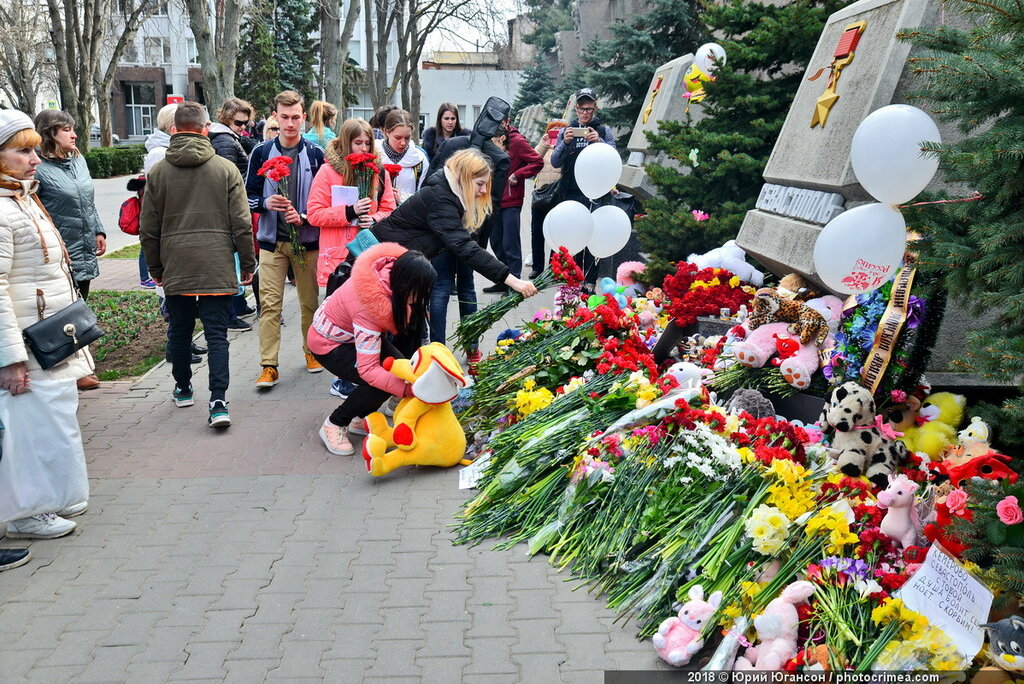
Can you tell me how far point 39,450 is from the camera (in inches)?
180

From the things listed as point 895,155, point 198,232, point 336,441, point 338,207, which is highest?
point 895,155

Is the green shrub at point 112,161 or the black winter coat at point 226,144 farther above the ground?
the black winter coat at point 226,144

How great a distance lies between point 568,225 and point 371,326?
7.51 feet

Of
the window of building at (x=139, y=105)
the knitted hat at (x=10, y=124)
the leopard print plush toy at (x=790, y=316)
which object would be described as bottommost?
the window of building at (x=139, y=105)

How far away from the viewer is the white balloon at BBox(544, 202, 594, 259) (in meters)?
7.20

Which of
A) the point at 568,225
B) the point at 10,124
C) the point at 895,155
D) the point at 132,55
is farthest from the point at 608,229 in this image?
the point at 132,55

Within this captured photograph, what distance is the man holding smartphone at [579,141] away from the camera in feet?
31.6

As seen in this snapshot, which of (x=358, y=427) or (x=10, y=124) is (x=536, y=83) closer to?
(x=358, y=427)

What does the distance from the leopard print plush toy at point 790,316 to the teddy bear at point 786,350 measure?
27mm

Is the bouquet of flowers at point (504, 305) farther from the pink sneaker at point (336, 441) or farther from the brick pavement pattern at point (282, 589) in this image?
the brick pavement pattern at point (282, 589)

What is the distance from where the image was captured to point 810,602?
3.43 m

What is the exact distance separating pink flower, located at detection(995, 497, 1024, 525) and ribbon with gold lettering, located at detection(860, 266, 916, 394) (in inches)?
52.2

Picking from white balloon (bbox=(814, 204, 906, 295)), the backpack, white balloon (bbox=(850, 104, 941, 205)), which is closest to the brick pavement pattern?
white balloon (bbox=(814, 204, 906, 295))

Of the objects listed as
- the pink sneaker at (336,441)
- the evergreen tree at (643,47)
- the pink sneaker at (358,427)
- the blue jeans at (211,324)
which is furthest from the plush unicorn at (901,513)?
the evergreen tree at (643,47)
